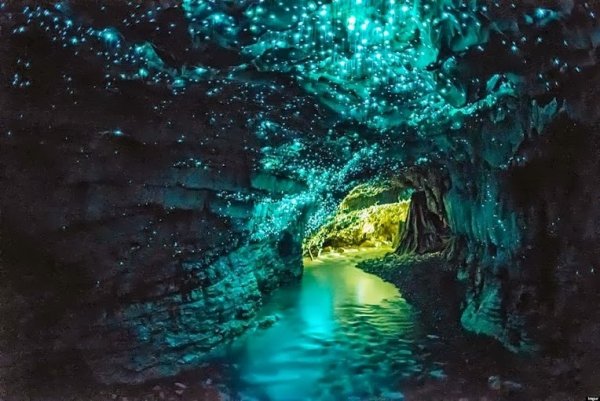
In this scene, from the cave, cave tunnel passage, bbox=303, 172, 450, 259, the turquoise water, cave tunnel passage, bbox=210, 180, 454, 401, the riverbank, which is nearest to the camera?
the cave

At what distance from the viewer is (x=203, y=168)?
5.49 metres

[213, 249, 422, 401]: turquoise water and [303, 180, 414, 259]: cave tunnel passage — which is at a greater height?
[303, 180, 414, 259]: cave tunnel passage

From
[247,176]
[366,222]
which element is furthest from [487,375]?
[366,222]

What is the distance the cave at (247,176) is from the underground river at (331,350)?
0.04 m

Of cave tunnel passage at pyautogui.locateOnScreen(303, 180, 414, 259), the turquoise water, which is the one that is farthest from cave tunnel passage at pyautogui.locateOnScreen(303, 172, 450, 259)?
the turquoise water

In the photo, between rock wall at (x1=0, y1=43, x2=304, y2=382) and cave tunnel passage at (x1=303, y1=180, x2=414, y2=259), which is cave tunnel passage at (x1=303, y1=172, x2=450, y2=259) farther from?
rock wall at (x1=0, y1=43, x2=304, y2=382)

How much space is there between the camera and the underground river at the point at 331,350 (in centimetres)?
470

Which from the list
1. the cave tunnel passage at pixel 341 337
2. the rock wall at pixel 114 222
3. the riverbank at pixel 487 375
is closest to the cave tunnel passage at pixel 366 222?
the cave tunnel passage at pixel 341 337

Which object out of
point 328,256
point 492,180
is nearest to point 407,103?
point 492,180

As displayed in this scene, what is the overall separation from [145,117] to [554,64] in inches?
151

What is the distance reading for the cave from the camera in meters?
4.03

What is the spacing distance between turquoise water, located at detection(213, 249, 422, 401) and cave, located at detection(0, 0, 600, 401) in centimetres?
4

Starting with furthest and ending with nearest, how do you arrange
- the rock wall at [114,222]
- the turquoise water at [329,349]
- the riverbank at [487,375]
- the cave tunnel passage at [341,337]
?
the cave tunnel passage at [341,337] < the turquoise water at [329,349] < the riverbank at [487,375] < the rock wall at [114,222]

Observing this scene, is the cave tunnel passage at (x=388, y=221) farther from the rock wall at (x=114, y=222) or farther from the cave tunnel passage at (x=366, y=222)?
the rock wall at (x=114, y=222)
